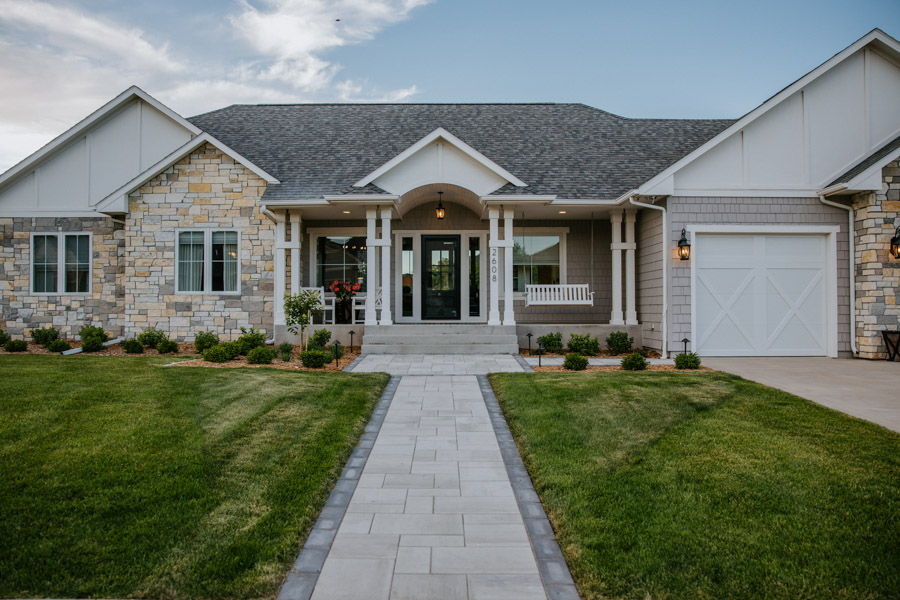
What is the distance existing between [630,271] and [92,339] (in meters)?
11.9

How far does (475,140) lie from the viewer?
543 inches

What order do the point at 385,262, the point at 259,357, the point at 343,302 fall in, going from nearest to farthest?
1. the point at 259,357
2. the point at 385,262
3. the point at 343,302

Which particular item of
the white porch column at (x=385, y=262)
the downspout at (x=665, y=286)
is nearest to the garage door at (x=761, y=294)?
the downspout at (x=665, y=286)

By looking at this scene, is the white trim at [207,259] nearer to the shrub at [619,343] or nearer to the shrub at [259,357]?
the shrub at [259,357]

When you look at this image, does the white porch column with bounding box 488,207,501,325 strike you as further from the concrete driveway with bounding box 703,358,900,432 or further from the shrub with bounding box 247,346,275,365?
the shrub with bounding box 247,346,275,365

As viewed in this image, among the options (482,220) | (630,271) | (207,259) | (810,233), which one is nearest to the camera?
(810,233)

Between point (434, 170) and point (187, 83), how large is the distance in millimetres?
10519

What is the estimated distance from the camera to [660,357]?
10242mm

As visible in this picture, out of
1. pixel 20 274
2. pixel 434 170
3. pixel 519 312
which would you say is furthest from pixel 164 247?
pixel 519 312

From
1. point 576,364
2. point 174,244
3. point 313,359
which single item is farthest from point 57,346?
point 576,364

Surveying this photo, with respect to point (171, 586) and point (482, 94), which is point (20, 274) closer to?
point (171, 586)

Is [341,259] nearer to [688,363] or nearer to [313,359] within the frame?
[313,359]

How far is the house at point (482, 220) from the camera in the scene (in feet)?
A: 33.6

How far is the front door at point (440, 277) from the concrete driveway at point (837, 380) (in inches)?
243
